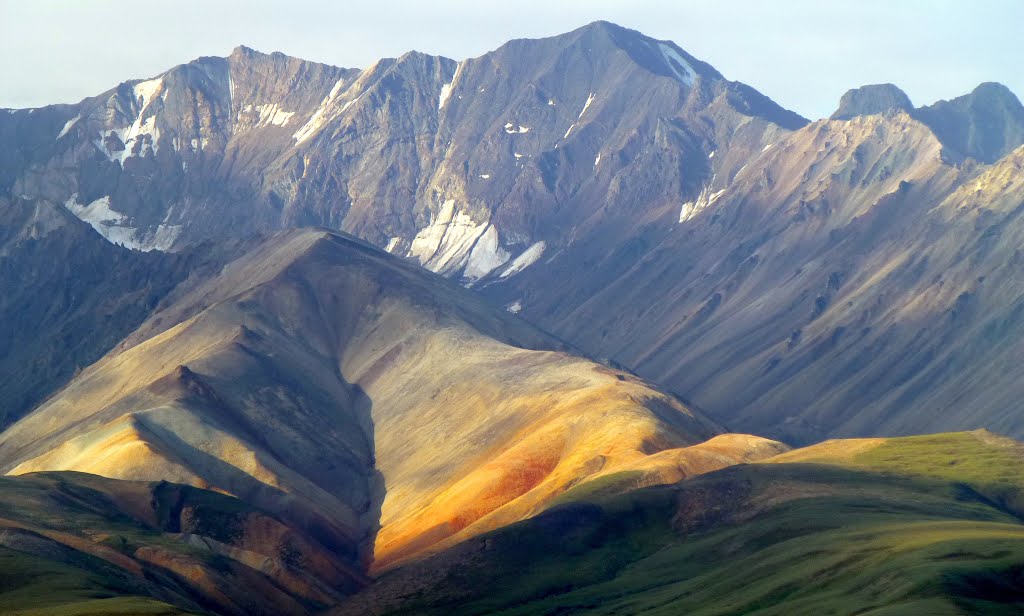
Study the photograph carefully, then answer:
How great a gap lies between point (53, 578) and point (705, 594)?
198 ft

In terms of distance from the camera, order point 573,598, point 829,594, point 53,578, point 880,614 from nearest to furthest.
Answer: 1. point 880,614
2. point 829,594
3. point 53,578
4. point 573,598

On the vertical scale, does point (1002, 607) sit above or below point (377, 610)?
above

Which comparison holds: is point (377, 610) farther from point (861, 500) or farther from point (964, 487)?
point (964, 487)

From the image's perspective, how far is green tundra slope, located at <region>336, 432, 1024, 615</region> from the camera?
13012 cm

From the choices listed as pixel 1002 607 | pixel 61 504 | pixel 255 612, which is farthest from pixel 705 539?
pixel 61 504

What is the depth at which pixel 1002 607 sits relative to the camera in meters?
119

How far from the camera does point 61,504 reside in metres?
198

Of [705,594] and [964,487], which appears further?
[964,487]

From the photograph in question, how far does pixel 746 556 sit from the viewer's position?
167125mm

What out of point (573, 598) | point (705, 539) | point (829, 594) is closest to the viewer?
point (829, 594)

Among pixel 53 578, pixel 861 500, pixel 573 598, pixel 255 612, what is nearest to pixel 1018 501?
pixel 861 500

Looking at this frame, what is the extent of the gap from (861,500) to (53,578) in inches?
3484

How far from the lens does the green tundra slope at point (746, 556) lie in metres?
130

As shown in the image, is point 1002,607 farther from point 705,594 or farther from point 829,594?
point 705,594
